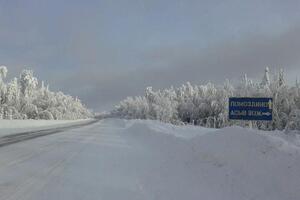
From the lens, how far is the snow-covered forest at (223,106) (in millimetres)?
57016

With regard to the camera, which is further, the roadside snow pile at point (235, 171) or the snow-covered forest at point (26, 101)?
the snow-covered forest at point (26, 101)

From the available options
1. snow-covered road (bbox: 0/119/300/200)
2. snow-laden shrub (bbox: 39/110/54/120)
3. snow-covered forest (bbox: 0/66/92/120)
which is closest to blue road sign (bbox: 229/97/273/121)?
snow-covered road (bbox: 0/119/300/200)

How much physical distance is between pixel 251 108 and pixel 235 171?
7421mm

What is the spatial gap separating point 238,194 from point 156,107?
11423 cm

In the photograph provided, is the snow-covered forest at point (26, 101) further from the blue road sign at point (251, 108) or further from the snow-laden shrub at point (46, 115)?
the blue road sign at point (251, 108)

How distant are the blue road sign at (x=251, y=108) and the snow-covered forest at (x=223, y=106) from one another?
18532 mm

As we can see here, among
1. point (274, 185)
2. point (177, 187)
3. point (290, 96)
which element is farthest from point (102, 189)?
point (290, 96)

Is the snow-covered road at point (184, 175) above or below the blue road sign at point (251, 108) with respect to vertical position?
below

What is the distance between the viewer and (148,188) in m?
10.4

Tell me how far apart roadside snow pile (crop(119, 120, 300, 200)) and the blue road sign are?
3127mm

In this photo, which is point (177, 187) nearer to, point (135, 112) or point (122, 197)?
point (122, 197)

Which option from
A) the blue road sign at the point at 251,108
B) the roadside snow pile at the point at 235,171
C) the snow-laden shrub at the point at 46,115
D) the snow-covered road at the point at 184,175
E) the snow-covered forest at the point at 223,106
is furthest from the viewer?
the snow-laden shrub at the point at 46,115

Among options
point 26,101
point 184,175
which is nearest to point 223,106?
point 26,101

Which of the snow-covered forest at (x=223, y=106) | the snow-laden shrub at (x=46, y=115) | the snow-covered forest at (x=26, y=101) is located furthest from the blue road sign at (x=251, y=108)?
the snow-laden shrub at (x=46, y=115)
